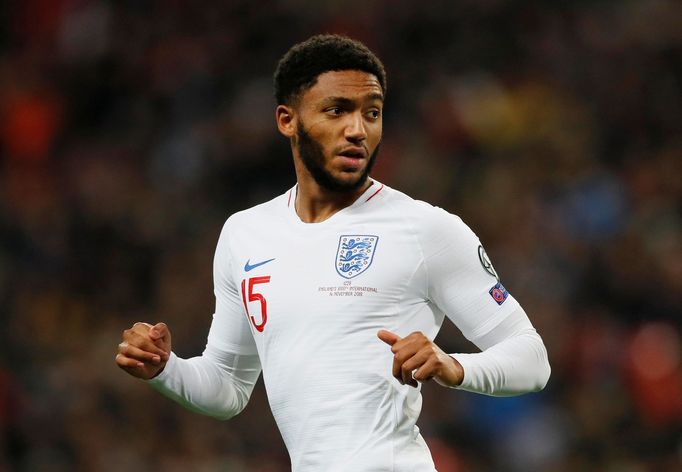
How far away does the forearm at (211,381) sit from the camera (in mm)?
4445

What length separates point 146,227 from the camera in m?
10.8

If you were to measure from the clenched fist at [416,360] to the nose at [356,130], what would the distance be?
782 mm

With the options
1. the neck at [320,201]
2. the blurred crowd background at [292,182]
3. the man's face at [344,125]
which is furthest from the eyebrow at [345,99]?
the blurred crowd background at [292,182]

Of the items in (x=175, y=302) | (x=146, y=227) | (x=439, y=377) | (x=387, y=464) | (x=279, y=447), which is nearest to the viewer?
(x=439, y=377)

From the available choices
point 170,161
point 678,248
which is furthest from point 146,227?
point 678,248

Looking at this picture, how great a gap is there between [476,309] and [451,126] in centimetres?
700

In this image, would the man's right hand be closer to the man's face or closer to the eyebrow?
the man's face

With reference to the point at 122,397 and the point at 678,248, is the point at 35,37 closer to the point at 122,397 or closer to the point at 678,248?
the point at 122,397

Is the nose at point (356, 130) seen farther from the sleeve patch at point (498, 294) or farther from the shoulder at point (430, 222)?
the sleeve patch at point (498, 294)

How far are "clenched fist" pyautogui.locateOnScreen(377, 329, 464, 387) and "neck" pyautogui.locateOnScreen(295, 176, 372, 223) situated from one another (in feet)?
2.59

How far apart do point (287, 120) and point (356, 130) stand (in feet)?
1.23

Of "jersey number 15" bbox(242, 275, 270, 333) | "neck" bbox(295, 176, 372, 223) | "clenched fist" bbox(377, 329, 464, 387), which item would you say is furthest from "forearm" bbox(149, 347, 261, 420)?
"clenched fist" bbox(377, 329, 464, 387)

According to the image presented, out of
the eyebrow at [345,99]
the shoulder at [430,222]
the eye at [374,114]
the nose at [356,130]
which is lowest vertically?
the shoulder at [430,222]

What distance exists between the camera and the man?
4.03 metres
